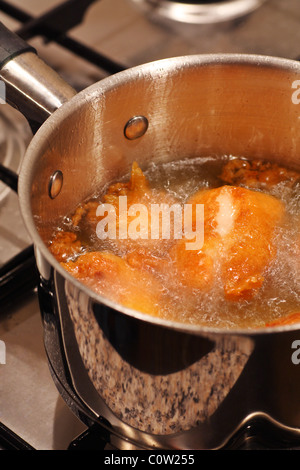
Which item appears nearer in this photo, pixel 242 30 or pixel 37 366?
pixel 37 366

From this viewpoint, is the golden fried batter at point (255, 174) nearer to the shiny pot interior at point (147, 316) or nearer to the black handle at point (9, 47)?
the shiny pot interior at point (147, 316)

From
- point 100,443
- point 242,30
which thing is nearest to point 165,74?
point 100,443

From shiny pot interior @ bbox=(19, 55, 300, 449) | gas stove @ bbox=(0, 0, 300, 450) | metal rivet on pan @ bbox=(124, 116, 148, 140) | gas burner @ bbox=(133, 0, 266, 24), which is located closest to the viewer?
shiny pot interior @ bbox=(19, 55, 300, 449)

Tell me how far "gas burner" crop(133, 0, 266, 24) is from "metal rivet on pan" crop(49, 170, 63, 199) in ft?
3.00

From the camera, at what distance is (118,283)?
0.94 metres

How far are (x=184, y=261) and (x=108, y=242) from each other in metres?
0.14

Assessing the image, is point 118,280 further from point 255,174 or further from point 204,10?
point 204,10

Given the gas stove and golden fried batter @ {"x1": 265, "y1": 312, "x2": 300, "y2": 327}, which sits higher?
golden fried batter @ {"x1": 265, "y1": 312, "x2": 300, "y2": 327}

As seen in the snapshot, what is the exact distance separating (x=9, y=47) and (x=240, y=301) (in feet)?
1.73

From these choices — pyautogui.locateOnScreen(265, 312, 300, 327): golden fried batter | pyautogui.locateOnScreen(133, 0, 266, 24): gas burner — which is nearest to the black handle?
pyautogui.locateOnScreen(265, 312, 300, 327): golden fried batter

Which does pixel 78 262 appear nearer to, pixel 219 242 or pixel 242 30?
pixel 219 242

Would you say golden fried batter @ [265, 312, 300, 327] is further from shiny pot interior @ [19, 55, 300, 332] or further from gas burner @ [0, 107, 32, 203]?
gas burner @ [0, 107, 32, 203]

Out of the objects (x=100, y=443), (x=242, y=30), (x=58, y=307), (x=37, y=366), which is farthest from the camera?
(x=242, y=30)

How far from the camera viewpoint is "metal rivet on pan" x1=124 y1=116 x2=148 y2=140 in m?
1.10
